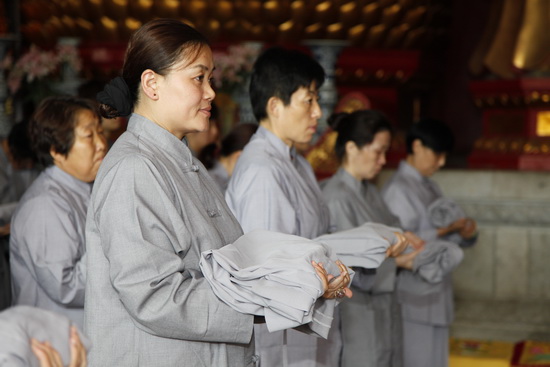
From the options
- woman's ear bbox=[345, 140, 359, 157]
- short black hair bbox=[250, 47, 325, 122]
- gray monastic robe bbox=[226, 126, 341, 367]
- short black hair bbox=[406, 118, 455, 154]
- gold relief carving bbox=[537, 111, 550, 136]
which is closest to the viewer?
gray monastic robe bbox=[226, 126, 341, 367]

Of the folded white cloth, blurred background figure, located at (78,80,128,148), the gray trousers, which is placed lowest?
the gray trousers

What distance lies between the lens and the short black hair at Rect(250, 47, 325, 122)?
7.70ft

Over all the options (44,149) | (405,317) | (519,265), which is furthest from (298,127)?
(519,265)

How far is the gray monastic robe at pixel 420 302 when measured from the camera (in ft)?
10.9

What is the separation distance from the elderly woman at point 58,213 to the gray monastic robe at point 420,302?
1367 millimetres

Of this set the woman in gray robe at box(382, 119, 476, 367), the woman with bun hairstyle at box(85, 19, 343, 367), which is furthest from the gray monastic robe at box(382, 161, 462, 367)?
the woman with bun hairstyle at box(85, 19, 343, 367)

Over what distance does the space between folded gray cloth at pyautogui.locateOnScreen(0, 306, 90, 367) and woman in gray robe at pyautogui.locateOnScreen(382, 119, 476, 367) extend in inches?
87.6

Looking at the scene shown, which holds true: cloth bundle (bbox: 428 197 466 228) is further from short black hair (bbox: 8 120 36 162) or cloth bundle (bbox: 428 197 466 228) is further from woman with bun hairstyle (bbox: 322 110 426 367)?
short black hair (bbox: 8 120 36 162)

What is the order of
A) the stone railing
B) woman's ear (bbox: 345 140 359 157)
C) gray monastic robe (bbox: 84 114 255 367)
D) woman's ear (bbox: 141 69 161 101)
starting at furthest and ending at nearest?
1. the stone railing
2. woman's ear (bbox: 345 140 359 157)
3. woman's ear (bbox: 141 69 161 101)
4. gray monastic robe (bbox: 84 114 255 367)

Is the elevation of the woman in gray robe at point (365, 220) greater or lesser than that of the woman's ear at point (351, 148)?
lesser

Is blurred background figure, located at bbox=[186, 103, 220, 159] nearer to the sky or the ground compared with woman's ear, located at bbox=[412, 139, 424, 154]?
nearer to the ground

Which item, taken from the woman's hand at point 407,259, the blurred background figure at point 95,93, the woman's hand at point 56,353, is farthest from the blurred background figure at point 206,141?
the woman's hand at point 56,353

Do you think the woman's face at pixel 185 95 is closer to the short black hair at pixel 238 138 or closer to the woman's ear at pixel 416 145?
the short black hair at pixel 238 138

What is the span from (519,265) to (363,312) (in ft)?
5.67
